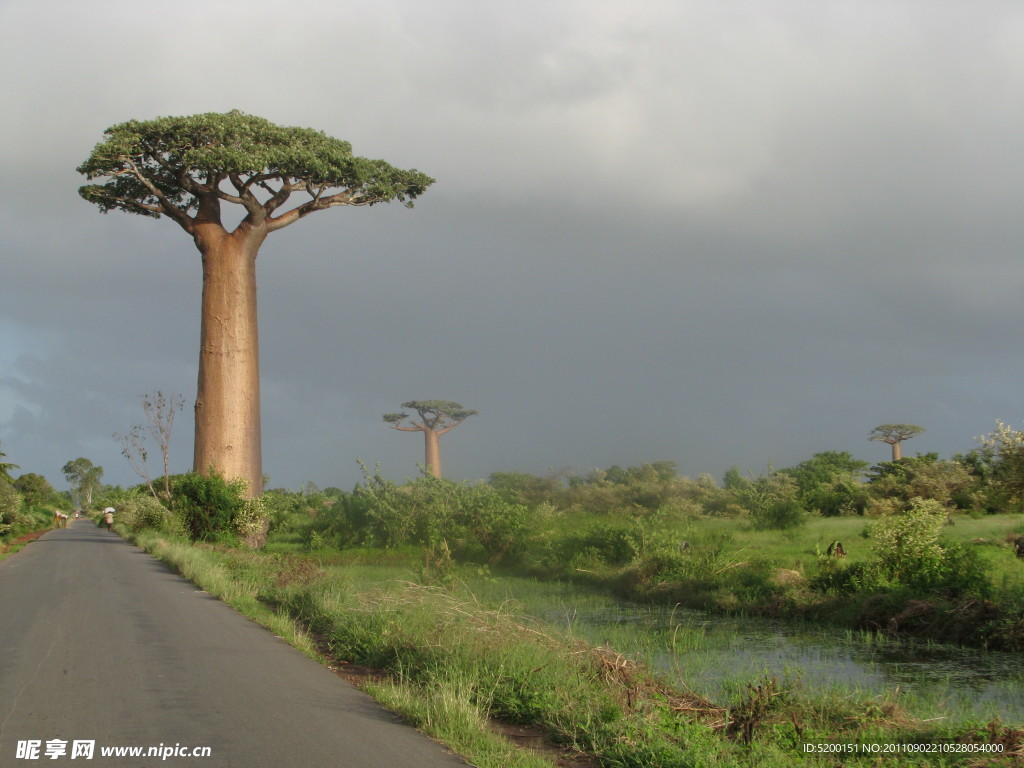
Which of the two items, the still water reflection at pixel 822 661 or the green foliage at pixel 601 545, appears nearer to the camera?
the still water reflection at pixel 822 661

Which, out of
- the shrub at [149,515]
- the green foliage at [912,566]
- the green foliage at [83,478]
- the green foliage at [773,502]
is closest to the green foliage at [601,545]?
the green foliage at [773,502]

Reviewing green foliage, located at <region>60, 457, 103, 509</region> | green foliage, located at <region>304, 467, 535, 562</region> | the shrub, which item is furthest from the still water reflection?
green foliage, located at <region>60, 457, 103, 509</region>

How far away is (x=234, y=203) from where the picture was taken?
2797 centimetres

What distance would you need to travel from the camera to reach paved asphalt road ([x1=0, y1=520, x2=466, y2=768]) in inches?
202

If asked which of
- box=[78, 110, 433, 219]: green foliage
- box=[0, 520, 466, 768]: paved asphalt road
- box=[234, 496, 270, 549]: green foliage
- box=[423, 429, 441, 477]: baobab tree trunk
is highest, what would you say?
box=[78, 110, 433, 219]: green foliage

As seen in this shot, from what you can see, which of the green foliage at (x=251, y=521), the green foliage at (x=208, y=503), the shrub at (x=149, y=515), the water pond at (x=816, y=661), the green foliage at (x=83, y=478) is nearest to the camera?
the water pond at (x=816, y=661)

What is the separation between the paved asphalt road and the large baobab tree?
1636 centimetres

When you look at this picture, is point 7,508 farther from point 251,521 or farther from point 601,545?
point 601,545

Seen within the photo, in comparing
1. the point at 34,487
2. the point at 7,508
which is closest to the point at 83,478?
the point at 34,487

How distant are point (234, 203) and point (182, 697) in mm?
23990

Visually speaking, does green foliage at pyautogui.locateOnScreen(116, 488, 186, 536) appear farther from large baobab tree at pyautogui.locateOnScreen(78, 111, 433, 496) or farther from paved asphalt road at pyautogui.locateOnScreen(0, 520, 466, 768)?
paved asphalt road at pyautogui.locateOnScreen(0, 520, 466, 768)

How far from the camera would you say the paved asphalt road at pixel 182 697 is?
5137mm

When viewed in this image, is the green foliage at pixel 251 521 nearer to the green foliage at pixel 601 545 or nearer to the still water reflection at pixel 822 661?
the green foliage at pixel 601 545

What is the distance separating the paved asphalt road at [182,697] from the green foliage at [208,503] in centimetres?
1516
